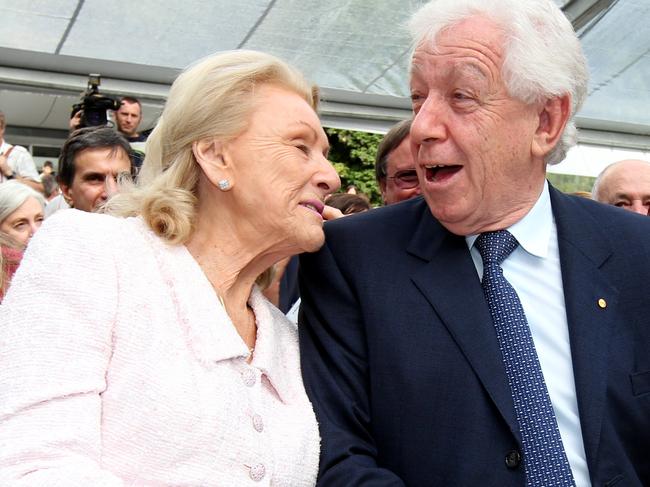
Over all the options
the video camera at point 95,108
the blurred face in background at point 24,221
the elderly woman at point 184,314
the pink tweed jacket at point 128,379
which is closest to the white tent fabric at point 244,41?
the video camera at point 95,108

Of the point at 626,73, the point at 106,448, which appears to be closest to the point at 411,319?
the point at 106,448

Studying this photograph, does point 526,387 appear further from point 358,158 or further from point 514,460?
point 358,158

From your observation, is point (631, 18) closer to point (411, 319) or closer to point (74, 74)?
point (74, 74)

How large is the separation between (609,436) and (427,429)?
49 centimetres

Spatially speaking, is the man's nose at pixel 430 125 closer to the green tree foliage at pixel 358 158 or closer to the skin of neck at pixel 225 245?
the skin of neck at pixel 225 245

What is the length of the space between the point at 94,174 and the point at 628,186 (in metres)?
2.83

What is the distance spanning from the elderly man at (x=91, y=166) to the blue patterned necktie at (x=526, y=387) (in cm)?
237

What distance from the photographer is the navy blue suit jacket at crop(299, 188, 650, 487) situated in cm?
228

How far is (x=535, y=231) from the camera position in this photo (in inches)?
102

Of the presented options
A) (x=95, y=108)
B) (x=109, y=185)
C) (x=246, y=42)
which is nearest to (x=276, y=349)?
(x=109, y=185)

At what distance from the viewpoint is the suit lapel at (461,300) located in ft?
7.54

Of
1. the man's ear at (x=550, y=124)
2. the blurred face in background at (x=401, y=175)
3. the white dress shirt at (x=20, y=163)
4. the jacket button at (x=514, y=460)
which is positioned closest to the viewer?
the jacket button at (x=514, y=460)

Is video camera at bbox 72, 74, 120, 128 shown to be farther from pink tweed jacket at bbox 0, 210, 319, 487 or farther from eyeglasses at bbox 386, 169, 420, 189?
pink tweed jacket at bbox 0, 210, 319, 487

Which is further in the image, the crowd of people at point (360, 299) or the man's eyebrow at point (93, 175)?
the man's eyebrow at point (93, 175)
